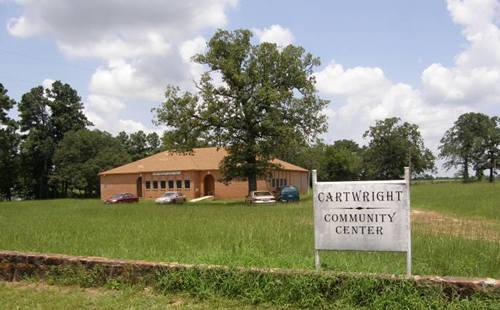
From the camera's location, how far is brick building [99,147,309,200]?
5900cm

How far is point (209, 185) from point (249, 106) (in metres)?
22.3

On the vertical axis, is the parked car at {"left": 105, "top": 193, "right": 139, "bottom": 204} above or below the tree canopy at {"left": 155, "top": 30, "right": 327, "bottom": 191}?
below

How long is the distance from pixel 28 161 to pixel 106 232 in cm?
7027

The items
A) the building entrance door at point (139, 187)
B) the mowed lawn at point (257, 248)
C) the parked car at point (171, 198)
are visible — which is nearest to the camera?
the mowed lawn at point (257, 248)

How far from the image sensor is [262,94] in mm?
40469

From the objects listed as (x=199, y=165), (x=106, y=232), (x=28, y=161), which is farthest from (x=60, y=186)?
(x=106, y=232)

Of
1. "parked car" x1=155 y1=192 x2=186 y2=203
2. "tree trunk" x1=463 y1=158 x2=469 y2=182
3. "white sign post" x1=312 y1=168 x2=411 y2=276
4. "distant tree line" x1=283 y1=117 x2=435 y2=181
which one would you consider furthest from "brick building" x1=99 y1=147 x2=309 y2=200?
"white sign post" x1=312 y1=168 x2=411 y2=276

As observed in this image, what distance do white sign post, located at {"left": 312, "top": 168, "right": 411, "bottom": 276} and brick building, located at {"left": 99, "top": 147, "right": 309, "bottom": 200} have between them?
164ft

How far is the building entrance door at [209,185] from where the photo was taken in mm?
61250

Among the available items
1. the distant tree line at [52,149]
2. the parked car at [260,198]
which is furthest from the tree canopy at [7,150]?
the parked car at [260,198]

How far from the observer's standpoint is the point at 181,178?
60.0 meters

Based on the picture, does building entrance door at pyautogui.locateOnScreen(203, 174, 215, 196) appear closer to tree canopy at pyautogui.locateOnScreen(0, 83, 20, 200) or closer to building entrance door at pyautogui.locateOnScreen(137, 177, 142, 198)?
building entrance door at pyautogui.locateOnScreen(137, 177, 142, 198)

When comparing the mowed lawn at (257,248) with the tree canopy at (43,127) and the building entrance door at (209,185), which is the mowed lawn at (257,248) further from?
the tree canopy at (43,127)

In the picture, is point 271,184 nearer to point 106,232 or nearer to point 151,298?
point 106,232
